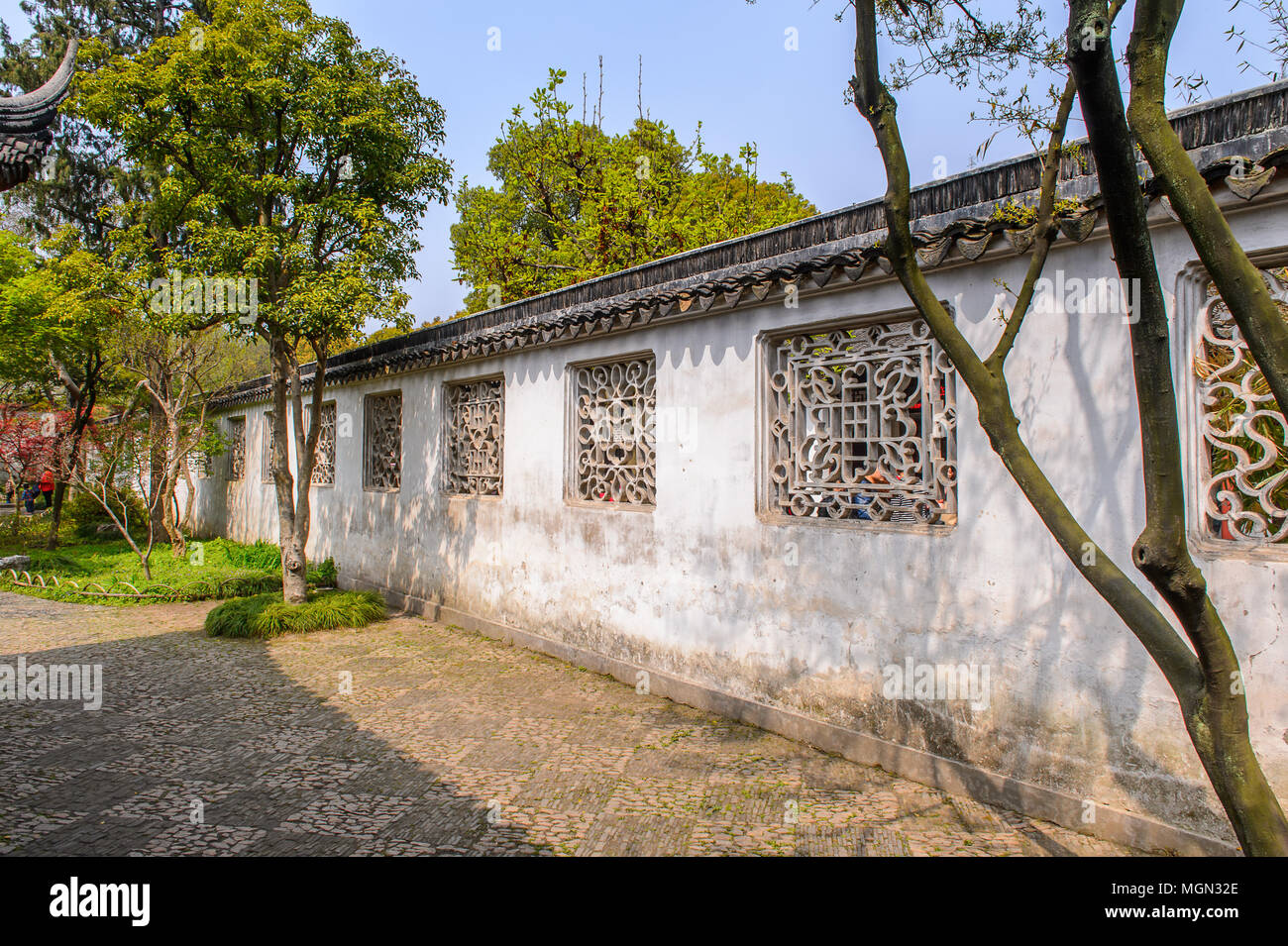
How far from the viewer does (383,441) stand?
10.5m

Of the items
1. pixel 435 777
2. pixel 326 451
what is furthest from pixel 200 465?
pixel 435 777

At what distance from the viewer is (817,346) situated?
4984mm

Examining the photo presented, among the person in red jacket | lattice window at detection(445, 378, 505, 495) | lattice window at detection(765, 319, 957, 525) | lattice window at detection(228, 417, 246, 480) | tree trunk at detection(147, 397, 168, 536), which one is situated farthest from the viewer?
the person in red jacket

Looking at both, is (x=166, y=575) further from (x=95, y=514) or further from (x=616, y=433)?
(x=616, y=433)

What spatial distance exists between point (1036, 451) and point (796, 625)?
Result: 6.10 feet

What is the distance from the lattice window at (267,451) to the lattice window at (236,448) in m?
1.08

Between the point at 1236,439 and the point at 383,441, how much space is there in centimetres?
951

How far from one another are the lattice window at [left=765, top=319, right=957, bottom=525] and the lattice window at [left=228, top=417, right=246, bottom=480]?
13.2 meters

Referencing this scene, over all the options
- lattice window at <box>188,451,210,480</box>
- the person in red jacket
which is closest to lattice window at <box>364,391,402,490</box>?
lattice window at <box>188,451,210,480</box>

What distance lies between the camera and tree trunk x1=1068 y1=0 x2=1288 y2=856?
187cm

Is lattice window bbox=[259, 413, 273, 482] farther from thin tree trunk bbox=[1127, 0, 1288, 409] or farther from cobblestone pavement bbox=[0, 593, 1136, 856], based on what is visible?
thin tree trunk bbox=[1127, 0, 1288, 409]

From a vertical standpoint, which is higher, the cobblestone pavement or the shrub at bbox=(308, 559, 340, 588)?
the shrub at bbox=(308, 559, 340, 588)
